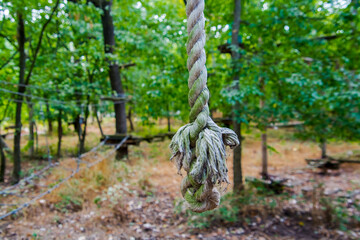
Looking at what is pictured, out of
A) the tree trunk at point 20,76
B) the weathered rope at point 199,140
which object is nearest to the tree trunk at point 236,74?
the weathered rope at point 199,140

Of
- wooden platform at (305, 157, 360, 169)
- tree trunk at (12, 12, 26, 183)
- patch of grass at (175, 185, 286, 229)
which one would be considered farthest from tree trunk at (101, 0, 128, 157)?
wooden platform at (305, 157, 360, 169)

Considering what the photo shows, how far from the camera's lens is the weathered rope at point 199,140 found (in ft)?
2.16

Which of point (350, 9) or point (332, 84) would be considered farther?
point (332, 84)

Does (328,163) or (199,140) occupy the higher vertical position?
(199,140)

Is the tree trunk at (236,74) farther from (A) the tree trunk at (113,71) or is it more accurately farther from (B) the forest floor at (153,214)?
(A) the tree trunk at (113,71)

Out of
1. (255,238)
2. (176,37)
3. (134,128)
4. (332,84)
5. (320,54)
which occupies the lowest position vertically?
(255,238)

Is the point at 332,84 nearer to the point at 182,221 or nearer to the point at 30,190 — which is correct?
the point at 182,221

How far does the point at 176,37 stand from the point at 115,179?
8.91 ft

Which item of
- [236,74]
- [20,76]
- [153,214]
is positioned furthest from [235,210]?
[20,76]

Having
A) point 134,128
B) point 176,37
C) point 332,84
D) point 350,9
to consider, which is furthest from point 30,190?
point 134,128

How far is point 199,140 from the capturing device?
67 centimetres

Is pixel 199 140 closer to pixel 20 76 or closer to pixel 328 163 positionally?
pixel 20 76

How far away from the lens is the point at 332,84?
9.41ft

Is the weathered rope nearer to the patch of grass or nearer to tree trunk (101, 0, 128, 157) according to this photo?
the patch of grass
